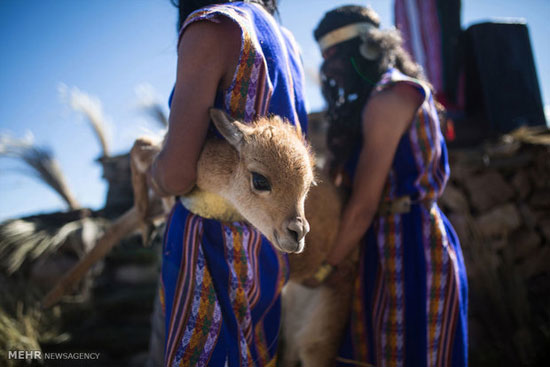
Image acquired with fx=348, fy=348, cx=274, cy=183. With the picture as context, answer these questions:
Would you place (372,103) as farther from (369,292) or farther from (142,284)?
(142,284)

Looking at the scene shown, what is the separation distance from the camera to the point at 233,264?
136 cm

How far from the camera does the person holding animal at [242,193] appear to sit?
1238mm

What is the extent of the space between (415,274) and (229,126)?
1307mm

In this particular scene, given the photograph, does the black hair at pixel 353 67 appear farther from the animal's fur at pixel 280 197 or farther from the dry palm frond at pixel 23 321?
the dry palm frond at pixel 23 321

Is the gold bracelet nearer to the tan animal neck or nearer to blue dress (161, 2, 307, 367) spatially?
blue dress (161, 2, 307, 367)

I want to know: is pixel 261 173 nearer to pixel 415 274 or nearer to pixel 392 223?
pixel 392 223

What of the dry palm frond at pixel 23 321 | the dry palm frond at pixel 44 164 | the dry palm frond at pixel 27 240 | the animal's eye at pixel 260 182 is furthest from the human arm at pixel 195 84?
the dry palm frond at pixel 44 164

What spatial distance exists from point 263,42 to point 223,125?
39cm

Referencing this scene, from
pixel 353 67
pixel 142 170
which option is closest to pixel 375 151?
pixel 353 67

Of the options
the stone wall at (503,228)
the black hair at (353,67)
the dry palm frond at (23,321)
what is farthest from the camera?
the stone wall at (503,228)

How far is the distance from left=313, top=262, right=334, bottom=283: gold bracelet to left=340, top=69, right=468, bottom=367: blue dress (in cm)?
29

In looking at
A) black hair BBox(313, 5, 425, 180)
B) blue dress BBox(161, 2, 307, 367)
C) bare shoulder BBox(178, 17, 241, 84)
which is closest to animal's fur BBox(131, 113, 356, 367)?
blue dress BBox(161, 2, 307, 367)

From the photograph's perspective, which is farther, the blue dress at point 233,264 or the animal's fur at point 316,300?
the animal's fur at point 316,300

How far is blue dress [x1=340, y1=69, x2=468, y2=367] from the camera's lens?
1.79 m
